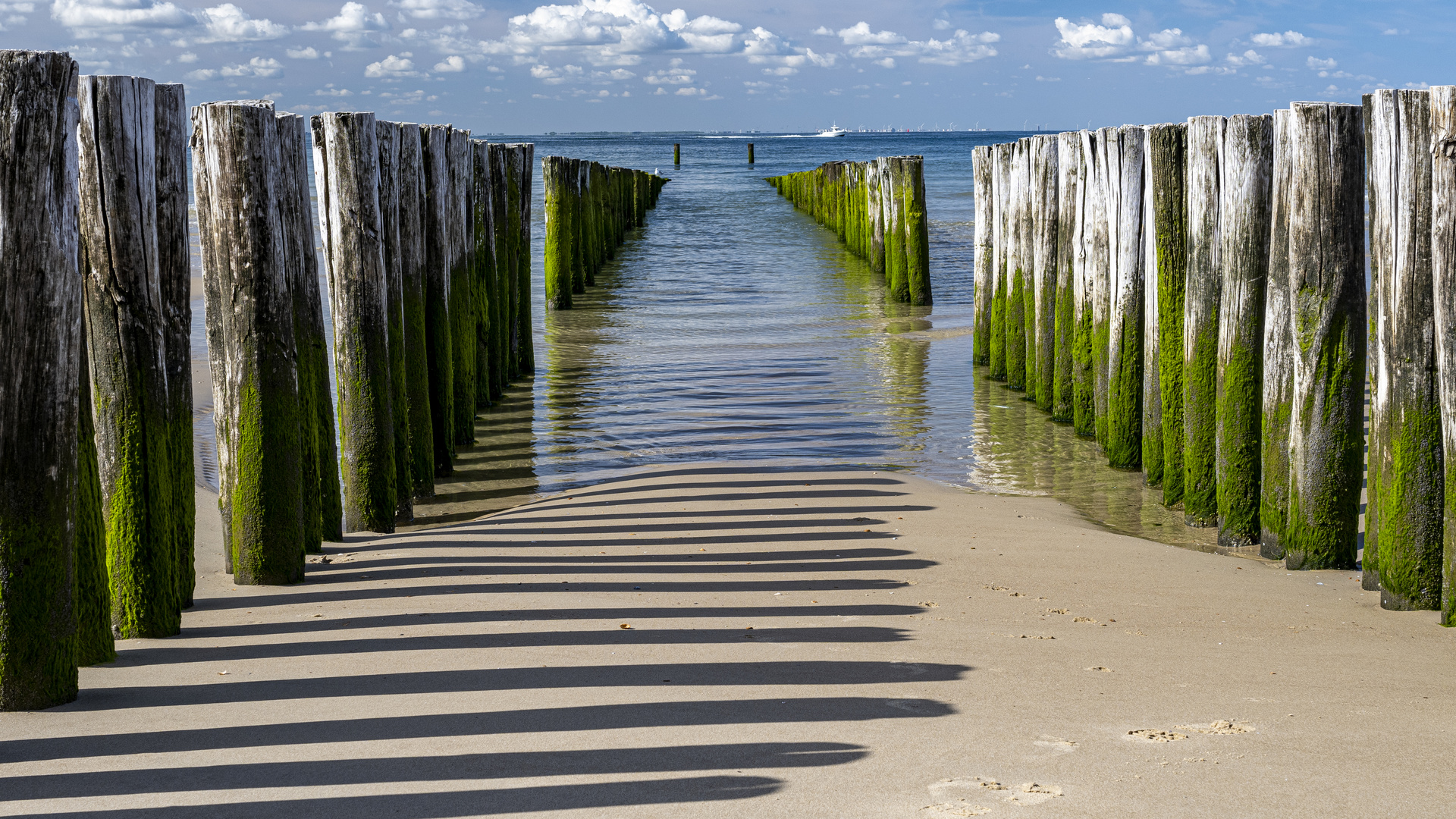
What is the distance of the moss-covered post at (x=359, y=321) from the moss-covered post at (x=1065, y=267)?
4250 millimetres

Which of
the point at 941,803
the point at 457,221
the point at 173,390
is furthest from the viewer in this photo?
the point at 457,221

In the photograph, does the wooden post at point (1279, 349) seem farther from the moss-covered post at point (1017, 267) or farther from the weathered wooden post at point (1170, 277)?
the moss-covered post at point (1017, 267)

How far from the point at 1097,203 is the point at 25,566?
5876mm

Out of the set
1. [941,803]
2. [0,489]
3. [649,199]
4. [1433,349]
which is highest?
[649,199]

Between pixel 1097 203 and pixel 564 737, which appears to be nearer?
pixel 564 737

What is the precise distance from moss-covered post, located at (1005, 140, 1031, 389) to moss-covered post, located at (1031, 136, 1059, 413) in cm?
27

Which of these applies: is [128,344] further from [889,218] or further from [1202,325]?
[889,218]

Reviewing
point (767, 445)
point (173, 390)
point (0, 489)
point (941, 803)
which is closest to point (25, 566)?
point (0, 489)

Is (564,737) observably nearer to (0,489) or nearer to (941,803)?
(941,803)

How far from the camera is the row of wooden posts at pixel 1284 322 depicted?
3893 mm

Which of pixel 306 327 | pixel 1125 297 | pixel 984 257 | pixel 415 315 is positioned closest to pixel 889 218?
pixel 984 257

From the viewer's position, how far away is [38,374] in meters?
2.98

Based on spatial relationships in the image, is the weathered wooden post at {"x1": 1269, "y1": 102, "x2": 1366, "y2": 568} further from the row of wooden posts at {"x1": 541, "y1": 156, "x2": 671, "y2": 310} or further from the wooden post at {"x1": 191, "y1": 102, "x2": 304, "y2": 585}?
the row of wooden posts at {"x1": 541, "y1": 156, "x2": 671, "y2": 310}

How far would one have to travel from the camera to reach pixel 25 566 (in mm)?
2980
